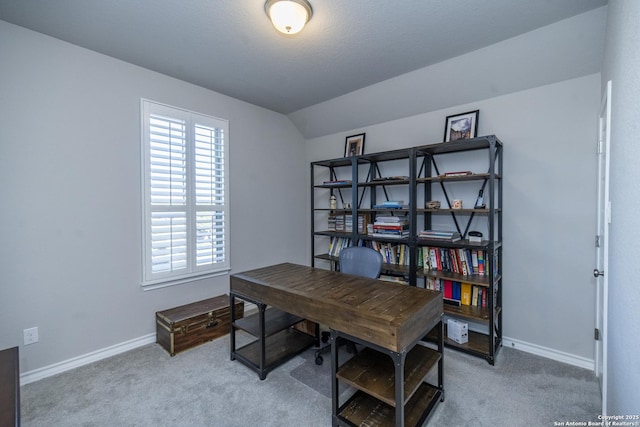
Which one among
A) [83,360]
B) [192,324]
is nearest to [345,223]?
[192,324]

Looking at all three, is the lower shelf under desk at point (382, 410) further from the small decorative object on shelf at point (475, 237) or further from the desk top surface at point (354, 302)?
the small decorative object on shelf at point (475, 237)

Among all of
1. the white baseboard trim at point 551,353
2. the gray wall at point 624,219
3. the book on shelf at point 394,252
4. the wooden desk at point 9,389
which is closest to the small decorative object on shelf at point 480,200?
the book on shelf at point 394,252

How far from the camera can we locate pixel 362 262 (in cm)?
265

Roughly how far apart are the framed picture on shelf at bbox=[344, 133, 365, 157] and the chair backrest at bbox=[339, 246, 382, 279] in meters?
1.60

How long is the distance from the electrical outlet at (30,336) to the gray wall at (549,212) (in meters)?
4.10

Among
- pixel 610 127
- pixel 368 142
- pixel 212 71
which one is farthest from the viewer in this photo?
pixel 368 142

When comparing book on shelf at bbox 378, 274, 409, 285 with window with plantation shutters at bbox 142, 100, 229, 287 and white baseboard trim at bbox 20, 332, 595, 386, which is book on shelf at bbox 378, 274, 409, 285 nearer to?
white baseboard trim at bbox 20, 332, 595, 386

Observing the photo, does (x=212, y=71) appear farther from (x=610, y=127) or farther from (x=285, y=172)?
(x=610, y=127)

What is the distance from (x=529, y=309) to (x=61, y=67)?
4.62m

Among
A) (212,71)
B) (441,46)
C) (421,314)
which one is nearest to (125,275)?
(212,71)

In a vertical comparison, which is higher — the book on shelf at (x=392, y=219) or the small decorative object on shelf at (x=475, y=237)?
the book on shelf at (x=392, y=219)

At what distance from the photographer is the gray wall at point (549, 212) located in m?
2.34

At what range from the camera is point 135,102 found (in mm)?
2707

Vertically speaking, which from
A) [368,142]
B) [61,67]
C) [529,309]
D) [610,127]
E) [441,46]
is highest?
[441,46]
